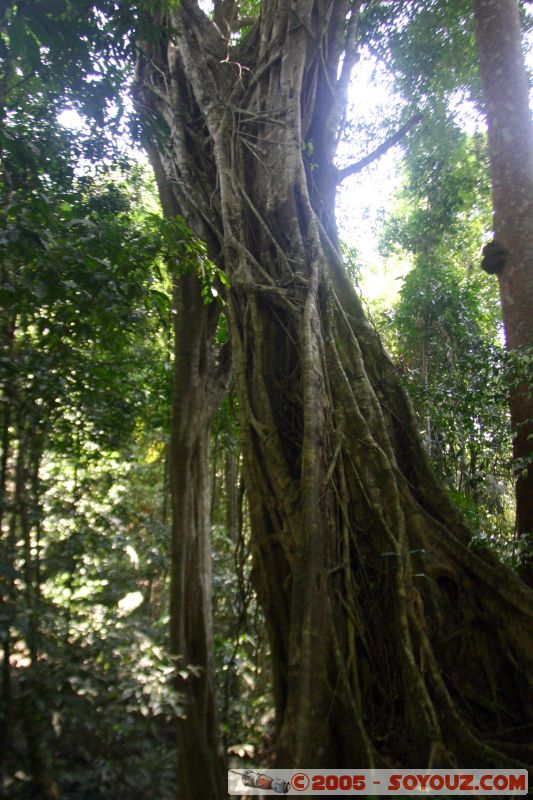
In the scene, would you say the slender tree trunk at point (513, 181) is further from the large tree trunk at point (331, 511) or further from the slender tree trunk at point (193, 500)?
the slender tree trunk at point (193, 500)

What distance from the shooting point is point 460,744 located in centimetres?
203

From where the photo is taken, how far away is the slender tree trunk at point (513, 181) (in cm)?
303

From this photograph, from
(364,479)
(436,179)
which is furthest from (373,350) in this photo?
(436,179)

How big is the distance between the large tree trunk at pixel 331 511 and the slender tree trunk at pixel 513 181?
1.90 ft

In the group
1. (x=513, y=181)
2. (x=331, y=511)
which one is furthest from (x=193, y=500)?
(x=513, y=181)

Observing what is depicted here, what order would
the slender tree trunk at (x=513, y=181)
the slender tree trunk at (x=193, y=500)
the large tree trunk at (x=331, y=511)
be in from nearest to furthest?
the large tree trunk at (x=331, y=511), the slender tree trunk at (x=513, y=181), the slender tree trunk at (x=193, y=500)

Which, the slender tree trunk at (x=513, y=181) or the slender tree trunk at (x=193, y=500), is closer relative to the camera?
the slender tree trunk at (x=513, y=181)

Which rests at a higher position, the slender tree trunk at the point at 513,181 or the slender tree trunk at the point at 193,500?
the slender tree trunk at the point at 513,181

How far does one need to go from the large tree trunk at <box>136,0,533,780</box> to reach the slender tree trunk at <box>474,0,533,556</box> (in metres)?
0.58

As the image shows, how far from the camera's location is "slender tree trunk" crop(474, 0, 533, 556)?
3033 mm

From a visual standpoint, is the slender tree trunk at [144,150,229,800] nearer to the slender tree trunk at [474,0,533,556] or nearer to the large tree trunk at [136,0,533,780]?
the large tree trunk at [136,0,533,780]

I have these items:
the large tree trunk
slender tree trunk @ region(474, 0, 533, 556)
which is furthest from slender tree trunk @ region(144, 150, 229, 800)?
slender tree trunk @ region(474, 0, 533, 556)

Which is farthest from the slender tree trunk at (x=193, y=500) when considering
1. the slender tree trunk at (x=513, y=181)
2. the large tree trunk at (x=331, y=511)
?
the slender tree trunk at (x=513, y=181)

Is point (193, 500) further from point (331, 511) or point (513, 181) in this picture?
point (513, 181)
